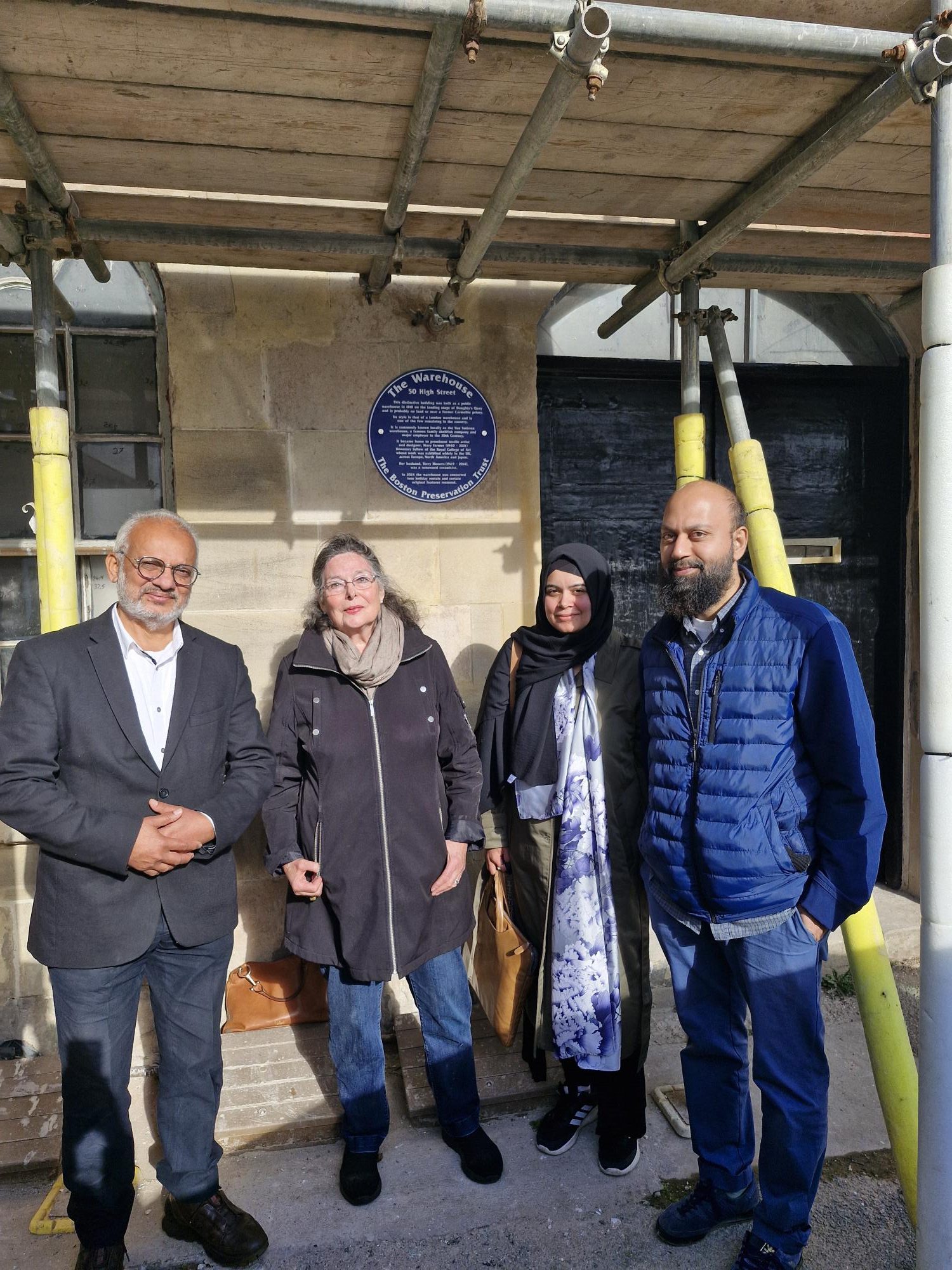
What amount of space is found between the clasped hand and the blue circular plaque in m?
1.85

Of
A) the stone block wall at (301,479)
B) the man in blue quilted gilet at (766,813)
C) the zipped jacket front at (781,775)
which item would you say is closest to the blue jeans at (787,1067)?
the man in blue quilted gilet at (766,813)

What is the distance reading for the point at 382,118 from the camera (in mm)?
2242

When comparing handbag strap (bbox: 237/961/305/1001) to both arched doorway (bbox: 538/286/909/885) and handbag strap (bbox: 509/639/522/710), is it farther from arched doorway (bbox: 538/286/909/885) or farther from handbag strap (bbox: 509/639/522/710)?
arched doorway (bbox: 538/286/909/885)

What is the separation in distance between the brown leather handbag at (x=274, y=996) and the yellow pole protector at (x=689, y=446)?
8.30ft

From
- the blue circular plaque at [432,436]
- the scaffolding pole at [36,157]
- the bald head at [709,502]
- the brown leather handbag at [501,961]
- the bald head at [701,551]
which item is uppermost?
the scaffolding pole at [36,157]

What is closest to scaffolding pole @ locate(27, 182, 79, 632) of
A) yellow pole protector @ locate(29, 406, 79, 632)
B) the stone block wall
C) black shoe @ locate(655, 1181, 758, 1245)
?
yellow pole protector @ locate(29, 406, 79, 632)

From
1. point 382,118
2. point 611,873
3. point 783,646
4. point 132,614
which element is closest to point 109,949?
point 132,614

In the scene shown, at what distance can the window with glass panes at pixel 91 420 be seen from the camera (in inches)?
143

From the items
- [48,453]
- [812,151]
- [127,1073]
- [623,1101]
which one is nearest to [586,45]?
[812,151]

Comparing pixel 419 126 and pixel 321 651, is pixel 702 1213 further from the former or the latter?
pixel 419 126

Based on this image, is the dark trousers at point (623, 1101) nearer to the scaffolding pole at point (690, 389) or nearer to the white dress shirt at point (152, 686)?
the white dress shirt at point (152, 686)

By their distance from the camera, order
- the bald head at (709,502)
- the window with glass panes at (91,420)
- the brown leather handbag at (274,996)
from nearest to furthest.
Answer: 1. the bald head at (709,502)
2. the brown leather handbag at (274,996)
3. the window with glass panes at (91,420)

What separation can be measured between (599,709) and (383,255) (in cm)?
180

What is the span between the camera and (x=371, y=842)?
268 cm
